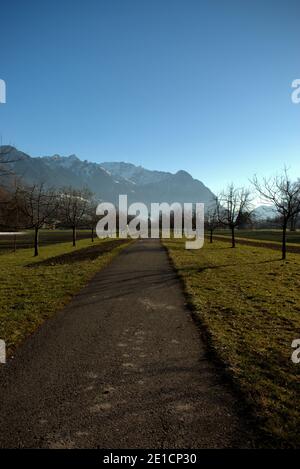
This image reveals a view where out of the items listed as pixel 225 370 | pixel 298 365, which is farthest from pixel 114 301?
pixel 298 365

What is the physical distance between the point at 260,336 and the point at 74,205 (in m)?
40.9

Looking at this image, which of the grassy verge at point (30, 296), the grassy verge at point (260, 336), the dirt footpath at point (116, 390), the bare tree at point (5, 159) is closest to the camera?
the dirt footpath at point (116, 390)

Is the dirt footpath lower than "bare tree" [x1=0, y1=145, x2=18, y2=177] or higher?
lower

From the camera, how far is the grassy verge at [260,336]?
12.4 feet

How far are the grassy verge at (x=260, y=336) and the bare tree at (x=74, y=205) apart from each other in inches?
1281

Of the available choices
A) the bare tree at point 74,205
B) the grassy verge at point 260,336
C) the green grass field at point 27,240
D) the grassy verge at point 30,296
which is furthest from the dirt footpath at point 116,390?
the bare tree at point 74,205

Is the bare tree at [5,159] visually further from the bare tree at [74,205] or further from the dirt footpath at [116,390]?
the bare tree at [74,205]

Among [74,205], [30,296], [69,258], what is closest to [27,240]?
[74,205]

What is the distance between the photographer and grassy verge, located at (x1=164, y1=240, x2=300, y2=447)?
3.78m

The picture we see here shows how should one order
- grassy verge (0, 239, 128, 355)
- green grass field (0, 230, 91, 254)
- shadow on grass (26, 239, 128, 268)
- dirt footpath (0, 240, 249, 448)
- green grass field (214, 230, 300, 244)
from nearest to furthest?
1. dirt footpath (0, 240, 249, 448)
2. grassy verge (0, 239, 128, 355)
3. shadow on grass (26, 239, 128, 268)
4. green grass field (0, 230, 91, 254)
5. green grass field (214, 230, 300, 244)

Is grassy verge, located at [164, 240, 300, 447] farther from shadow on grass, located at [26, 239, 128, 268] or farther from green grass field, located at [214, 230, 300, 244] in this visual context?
green grass field, located at [214, 230, 300, 244]

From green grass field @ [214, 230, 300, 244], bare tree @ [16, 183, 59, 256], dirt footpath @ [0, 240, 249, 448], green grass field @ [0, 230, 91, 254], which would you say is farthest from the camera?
green grass field @ [214, 230, 300, 244]

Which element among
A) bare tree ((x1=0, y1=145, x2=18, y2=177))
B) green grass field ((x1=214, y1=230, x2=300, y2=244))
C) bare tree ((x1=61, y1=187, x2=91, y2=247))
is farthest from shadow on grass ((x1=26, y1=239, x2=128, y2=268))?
green grass field ((x1=214, y1=230, x2=300, y2=244))

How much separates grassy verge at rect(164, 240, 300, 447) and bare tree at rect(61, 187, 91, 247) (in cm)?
3255
